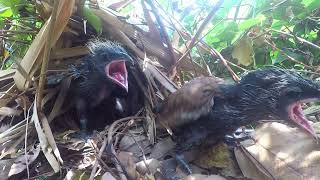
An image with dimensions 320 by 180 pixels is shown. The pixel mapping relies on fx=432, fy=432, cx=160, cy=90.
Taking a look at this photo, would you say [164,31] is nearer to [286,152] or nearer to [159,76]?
[159,76]

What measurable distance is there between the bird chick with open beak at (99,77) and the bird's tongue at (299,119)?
2.26 feet

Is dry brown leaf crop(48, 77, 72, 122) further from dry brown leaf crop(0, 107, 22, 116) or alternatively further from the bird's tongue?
the bird's tongue

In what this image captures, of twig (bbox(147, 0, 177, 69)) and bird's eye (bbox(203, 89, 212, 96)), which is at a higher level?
twig (bbox(147, 0, 177, 69))

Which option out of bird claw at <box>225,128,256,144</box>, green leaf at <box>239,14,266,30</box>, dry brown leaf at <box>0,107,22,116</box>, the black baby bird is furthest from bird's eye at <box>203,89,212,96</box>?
dry brown leaf at <box>0,107,22,116</box>

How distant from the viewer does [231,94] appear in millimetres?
1425

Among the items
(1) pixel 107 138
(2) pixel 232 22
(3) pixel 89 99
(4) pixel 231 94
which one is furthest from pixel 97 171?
(2) pixel 232 22

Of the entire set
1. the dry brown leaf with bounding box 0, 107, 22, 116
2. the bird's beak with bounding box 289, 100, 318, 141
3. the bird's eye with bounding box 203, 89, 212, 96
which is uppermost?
the bird's eye with bounding box 203, 89, 212, 96

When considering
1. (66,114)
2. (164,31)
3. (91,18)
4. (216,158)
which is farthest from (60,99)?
(216,158)

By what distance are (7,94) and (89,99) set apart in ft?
1.15

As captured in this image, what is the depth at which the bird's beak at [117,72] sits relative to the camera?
169 cm

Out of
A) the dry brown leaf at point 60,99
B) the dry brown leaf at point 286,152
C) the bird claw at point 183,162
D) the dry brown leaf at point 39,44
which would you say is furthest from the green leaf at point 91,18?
the dry brown leaf at point 286,152

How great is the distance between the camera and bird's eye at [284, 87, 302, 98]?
1263mm

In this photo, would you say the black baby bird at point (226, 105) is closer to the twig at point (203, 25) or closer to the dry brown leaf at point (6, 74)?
the twig at point (203, 25)

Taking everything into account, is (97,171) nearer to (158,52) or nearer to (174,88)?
(174,88)
